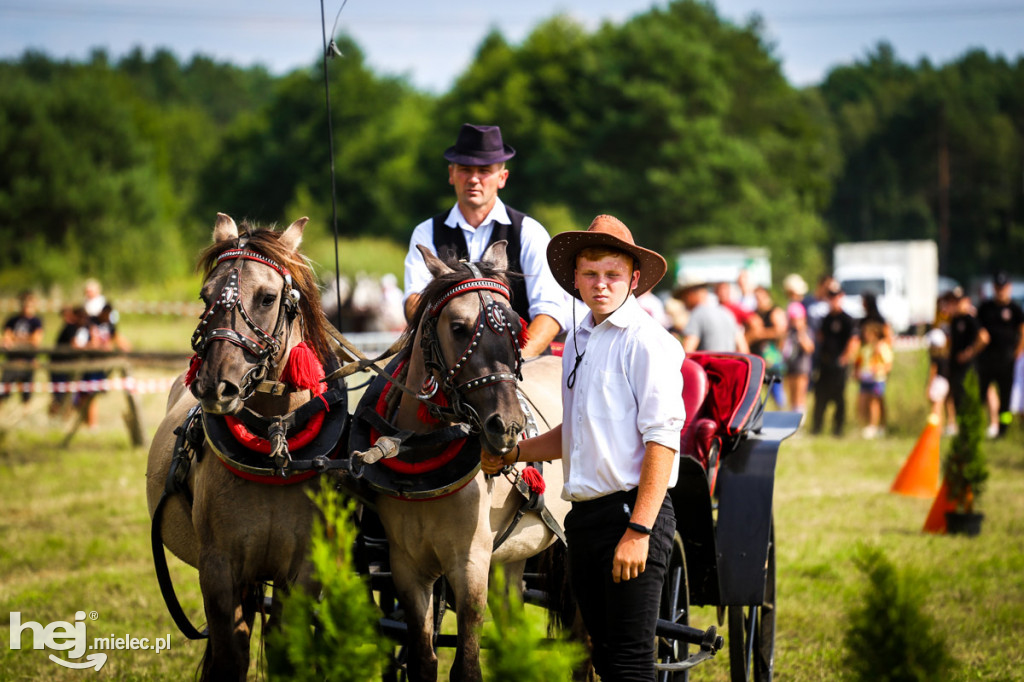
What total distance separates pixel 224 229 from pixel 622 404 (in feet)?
5.68

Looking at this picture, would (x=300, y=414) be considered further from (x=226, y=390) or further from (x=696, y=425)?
(x=696, y=425)

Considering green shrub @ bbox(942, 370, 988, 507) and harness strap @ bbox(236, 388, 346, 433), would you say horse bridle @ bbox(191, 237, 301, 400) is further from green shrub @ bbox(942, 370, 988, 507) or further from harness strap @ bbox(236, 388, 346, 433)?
green shrub @ bbox(942, 370, 988, 507)

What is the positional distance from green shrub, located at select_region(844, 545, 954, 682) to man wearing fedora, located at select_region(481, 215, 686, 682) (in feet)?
2.80

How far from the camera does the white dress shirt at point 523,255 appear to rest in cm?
463

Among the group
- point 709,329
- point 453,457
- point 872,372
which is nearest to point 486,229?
point 453,457

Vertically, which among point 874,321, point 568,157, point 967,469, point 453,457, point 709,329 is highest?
point 568,157

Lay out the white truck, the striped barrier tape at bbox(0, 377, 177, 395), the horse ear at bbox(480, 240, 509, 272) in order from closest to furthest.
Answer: the horse ear at bbox(480, 240, 509, 272) → the striped barrier tape at bbox(0, 377, 177, 395) → the white truck

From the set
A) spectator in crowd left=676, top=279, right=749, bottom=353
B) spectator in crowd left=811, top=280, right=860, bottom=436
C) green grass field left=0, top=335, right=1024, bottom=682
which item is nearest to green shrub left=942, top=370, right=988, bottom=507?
green grass field left=0, top=335, right=1024, bottom=682

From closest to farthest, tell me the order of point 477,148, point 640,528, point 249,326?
point 640,528 < point 249,326 < point 477,148

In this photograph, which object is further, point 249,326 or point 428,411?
point 428,411

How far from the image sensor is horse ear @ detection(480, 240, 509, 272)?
377 cm

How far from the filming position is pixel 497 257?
381cm

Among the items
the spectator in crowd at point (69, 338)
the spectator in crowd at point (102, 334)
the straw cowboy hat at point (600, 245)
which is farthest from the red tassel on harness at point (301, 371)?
the spectator in crowd at point (102, 334)

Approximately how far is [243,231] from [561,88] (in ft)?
151
